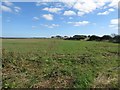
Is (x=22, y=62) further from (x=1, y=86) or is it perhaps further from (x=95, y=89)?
(x=95, y=89)

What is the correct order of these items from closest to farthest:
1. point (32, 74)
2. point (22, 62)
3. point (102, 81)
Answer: point (102, 81) < point (32, 74) < point (22, 62)

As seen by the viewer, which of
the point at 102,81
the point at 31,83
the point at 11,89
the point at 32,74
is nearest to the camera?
the point at 11,89

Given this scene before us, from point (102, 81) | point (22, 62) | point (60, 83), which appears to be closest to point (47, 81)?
point (60, 83)

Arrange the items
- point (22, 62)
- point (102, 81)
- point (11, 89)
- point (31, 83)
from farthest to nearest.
Result: point (22, 62) < point (102, 81) < point (31, 83) < point (11, 89)

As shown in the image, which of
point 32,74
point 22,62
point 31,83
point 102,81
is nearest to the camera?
point 31,83

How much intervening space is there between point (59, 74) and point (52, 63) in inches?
80.6

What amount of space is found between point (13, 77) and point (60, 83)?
1598 mm

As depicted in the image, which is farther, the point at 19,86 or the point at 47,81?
the point at 47,81

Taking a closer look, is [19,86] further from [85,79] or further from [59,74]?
[85,79]

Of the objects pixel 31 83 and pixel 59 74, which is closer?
pixel 31 83

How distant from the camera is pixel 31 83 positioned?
6.04 metres

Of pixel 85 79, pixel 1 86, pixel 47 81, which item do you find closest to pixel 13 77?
pixel 1 86

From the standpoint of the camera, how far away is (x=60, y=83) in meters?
6.12

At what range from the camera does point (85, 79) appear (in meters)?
6.37
